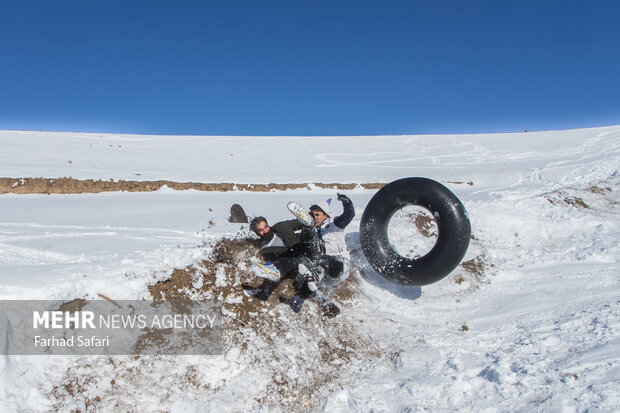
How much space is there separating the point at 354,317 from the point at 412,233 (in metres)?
2.30

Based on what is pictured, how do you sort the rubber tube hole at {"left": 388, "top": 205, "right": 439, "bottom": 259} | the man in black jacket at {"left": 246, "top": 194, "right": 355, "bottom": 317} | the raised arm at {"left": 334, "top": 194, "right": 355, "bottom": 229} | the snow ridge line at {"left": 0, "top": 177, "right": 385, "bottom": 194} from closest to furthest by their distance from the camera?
the man in black jacket at {"left": 246, "top": 194, "right": 355, "bottom": 317}
the raised arm at {"left": 334, "top": 194, "right": 355, "bottom": 229}
the rubber tube hole at {"left": 388, "top": 205, "right": 439, "bottom": 259}
the snow ridge line at {"left": 0, "top": 177, "right": 385, "bottom": 194}

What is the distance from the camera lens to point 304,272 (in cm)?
473

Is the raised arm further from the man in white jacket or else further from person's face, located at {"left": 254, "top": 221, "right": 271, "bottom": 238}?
person's face, located at {"left": 254, "top": 221, "right": 271, "bottom": 238}

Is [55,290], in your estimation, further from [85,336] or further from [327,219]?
[327,219]

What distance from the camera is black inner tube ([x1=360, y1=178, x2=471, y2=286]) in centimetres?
507

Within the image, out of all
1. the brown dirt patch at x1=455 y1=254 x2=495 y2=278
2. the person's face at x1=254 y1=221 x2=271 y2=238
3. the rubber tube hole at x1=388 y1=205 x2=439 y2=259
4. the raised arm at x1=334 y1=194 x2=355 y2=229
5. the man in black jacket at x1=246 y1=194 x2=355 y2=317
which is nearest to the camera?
the man in black jacket at x1=246 y1=194 x2=355 y2=317

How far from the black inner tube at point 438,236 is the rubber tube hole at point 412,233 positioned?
83 cm

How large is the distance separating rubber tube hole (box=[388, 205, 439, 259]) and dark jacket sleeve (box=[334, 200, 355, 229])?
1022 mm

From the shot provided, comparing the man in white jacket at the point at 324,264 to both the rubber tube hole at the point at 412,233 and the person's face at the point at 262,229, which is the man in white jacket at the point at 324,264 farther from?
the rubber tube hole at the point at 412,233

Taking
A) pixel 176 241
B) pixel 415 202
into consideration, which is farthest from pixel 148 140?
pixel 415 202

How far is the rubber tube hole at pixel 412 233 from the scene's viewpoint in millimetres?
6371

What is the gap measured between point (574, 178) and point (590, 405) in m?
13.0

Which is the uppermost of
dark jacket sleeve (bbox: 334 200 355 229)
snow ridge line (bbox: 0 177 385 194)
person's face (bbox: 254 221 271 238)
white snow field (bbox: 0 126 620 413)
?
snow ridge line (bbox: 0 177 385 194)

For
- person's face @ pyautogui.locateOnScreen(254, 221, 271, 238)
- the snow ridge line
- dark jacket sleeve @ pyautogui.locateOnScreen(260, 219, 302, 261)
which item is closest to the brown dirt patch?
dark jacket sleeve @ pyautogui.locateOnScreen(260, 219, 302, 261)
